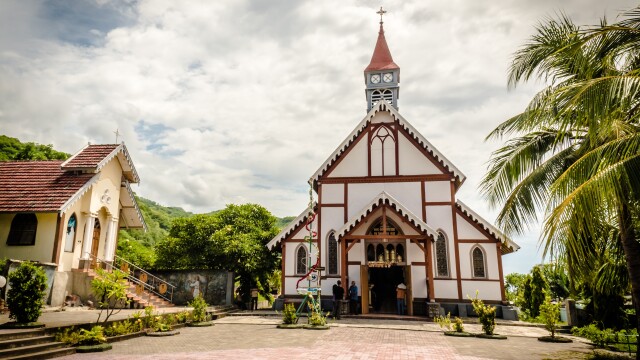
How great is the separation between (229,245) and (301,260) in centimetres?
464

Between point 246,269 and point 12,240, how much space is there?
11.5 meters

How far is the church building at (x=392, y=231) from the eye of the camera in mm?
19953

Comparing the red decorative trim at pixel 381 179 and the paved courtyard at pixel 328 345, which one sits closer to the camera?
the paved courtyard at pixel 328 345

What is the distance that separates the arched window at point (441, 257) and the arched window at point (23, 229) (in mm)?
19820

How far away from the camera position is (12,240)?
58.7 feet

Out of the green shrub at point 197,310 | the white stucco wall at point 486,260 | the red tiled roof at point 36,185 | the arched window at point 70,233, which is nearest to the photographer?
the green shrub at point 197,310

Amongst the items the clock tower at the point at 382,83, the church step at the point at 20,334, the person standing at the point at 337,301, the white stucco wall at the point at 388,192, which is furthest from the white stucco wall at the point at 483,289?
the church step at the point at 20,334

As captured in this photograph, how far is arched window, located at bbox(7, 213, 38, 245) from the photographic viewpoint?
17.8 m

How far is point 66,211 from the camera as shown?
18375 millimetres

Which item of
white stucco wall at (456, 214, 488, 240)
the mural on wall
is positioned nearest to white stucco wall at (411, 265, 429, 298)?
white stucco wall at (456, 214, 488, 240)

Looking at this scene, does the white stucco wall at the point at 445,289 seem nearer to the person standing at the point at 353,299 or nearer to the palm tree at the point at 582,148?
the person standing at the point at 353,299

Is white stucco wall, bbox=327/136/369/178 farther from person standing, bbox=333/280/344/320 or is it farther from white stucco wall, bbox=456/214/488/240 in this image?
person standing, bbox=333/280/344/320

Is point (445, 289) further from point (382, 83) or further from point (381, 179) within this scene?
point (382, 83)

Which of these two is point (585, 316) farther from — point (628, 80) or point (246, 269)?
point (246, 269)
